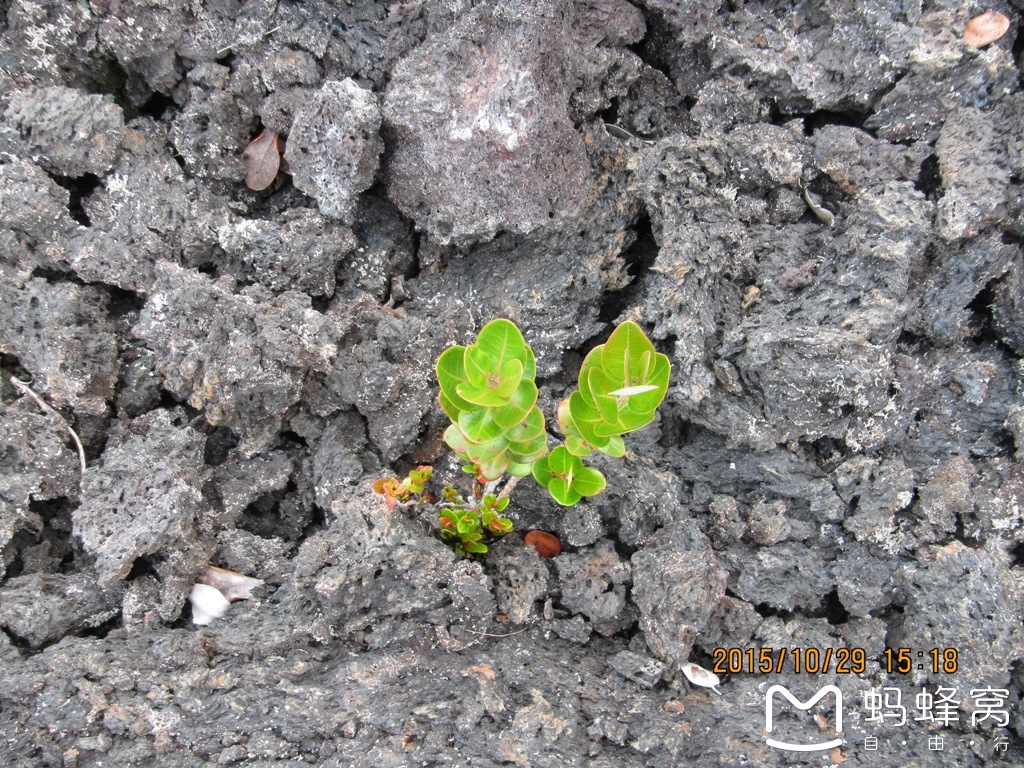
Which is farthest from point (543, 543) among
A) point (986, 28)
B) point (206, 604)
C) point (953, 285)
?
point (986, 28)

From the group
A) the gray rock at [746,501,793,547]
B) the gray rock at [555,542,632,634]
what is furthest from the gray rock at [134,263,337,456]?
the gray rock at [746,501,793,547]

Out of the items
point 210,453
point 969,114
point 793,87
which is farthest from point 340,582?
point 969,114

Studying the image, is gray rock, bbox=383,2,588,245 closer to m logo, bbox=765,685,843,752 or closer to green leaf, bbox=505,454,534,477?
green leaf, bbox=505,454,534,477

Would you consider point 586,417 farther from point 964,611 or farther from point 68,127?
point 68,127

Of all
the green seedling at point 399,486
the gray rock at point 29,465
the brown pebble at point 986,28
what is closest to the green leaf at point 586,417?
the green seedling at point 399,486

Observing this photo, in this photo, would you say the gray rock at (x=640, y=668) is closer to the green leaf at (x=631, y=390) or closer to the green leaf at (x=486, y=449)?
the green leaf at (x=486, y=449)

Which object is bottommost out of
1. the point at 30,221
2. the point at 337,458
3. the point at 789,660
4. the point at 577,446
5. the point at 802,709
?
the point at 802,709
